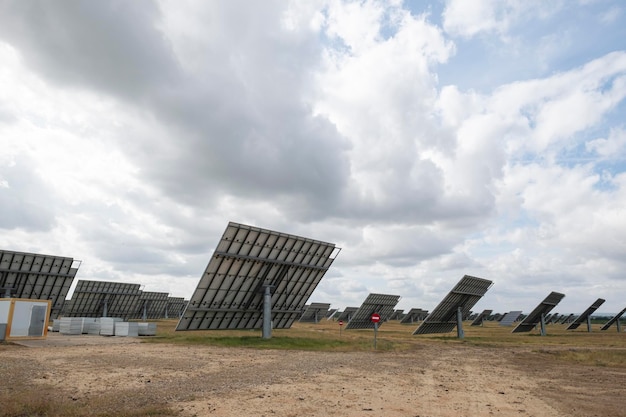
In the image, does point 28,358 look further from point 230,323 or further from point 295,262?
point 295,262

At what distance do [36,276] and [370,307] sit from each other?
42026 mm

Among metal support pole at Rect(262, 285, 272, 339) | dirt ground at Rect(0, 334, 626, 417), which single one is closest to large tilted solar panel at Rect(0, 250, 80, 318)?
dirt ground at Rect(0, 334, 626, 417)

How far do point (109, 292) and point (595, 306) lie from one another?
7503cm

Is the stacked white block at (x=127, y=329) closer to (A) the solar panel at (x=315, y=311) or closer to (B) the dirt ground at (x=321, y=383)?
(B) the dirt ground at (x=321, y=383)

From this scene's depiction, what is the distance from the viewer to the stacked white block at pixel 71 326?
147 feet

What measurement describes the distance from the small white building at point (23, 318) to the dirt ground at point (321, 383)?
9.00m

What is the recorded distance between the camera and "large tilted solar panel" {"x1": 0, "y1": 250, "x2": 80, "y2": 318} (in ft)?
124

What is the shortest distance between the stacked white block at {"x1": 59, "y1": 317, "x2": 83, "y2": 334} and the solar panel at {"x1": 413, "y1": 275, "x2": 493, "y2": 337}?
36.8m

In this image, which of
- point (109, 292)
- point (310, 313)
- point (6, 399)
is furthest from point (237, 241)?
point (310, 313)

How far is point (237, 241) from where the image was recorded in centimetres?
3023

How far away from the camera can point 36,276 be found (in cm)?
4012

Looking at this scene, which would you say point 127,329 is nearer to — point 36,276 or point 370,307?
point 36,276

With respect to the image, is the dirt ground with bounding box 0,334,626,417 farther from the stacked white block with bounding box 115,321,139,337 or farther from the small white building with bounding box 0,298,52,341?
the stacked white block with bounding box 115,321,139,337

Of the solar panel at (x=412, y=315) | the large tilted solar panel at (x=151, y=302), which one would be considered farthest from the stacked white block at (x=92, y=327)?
the solar panel at (x=412, y=315)
